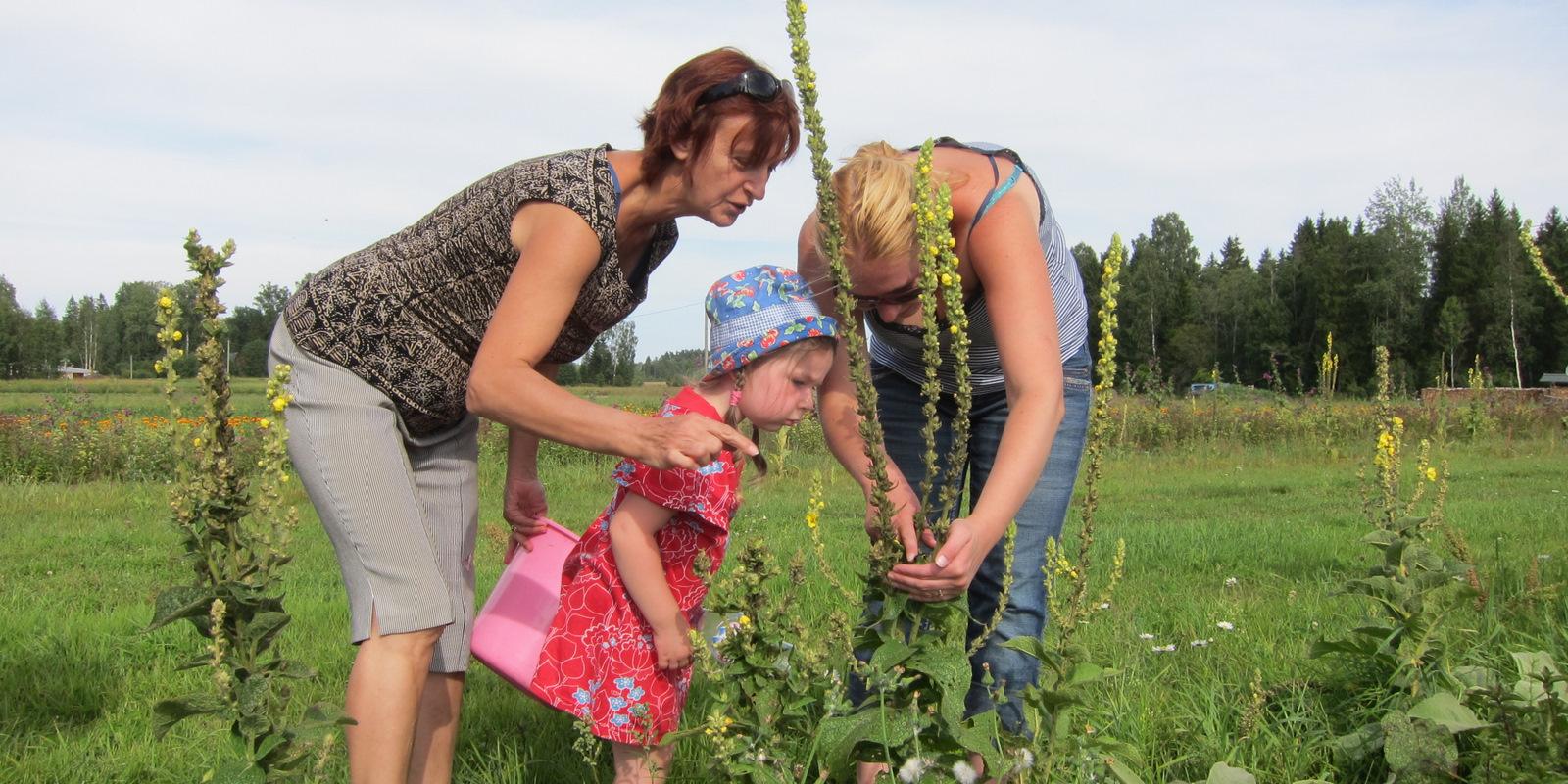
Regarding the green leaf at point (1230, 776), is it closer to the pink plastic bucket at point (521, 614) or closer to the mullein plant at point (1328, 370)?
the pink plastic bucket at point (521, 614)

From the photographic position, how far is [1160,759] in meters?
2.96

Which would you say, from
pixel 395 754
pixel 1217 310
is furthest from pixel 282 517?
pixel 1217 310

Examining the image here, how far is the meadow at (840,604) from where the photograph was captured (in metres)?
3.13

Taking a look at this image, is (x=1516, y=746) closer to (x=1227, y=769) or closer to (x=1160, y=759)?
(x=1227, y=769)

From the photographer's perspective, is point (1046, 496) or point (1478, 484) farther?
point (1478, 484)

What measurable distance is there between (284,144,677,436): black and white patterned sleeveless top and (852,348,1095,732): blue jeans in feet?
3.09

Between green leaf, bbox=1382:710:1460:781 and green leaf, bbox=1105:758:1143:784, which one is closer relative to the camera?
green leaf, bbox=1105:758:1143:784

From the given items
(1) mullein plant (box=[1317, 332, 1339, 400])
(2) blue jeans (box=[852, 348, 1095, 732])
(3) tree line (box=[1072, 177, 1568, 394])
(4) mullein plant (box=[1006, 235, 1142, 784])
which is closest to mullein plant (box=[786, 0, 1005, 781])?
(4) mullein plant (box=[1006, 235, 1142, 784])

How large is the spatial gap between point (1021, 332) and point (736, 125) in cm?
76

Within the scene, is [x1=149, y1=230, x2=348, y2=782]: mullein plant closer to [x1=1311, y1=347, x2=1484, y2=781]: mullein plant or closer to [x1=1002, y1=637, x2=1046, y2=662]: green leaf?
[x1=1002, y1=637, x2=1046, y2=662]: green leaf

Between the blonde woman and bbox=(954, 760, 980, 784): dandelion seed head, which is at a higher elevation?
the blonde woman

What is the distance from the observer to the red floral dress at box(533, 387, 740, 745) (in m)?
2.66

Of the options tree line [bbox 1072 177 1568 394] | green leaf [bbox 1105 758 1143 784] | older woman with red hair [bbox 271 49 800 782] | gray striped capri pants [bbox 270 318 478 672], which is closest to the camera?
green leaf [bbox 1105 758 1143 784]

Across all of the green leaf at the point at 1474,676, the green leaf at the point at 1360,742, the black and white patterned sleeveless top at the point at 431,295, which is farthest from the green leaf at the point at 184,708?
the green leaf at the point at 1474,676
